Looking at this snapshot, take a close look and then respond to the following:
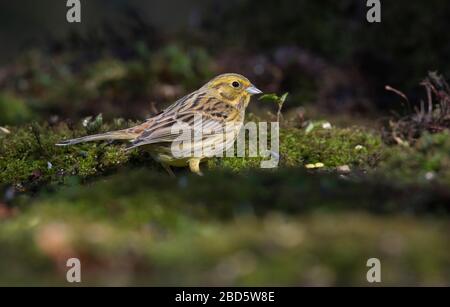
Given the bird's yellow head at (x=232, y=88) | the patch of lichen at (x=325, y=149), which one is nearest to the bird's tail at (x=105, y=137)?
the patch of lichen at (x=325, y=149)

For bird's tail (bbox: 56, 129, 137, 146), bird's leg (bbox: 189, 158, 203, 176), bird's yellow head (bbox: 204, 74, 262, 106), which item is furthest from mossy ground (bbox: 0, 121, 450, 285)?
bird's yellow head (bbox: 204, 74, 262, 106)

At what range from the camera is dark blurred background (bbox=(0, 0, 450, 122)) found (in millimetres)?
11117

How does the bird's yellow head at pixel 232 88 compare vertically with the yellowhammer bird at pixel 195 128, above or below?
above

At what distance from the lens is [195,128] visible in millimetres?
7203

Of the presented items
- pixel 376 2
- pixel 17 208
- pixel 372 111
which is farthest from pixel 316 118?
pixel 17 208

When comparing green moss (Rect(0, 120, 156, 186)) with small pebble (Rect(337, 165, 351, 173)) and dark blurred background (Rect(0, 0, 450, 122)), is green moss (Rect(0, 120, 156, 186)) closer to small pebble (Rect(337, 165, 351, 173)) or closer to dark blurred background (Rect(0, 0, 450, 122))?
small pebble (Rect(337, 165, 351, 173))

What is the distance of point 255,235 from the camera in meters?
4.77

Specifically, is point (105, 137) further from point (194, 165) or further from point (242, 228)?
point (242, 228)

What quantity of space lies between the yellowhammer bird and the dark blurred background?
281 centimetres

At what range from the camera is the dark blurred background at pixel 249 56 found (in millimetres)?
11117

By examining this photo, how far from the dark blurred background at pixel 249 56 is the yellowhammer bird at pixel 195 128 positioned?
9.21 ft

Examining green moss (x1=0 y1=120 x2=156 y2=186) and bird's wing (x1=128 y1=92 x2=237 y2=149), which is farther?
green moss (x1=0 y1=120 x2=156 y2=186)

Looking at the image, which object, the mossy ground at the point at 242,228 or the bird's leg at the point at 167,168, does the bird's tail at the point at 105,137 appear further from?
the mossy ground at the point at 242,228
